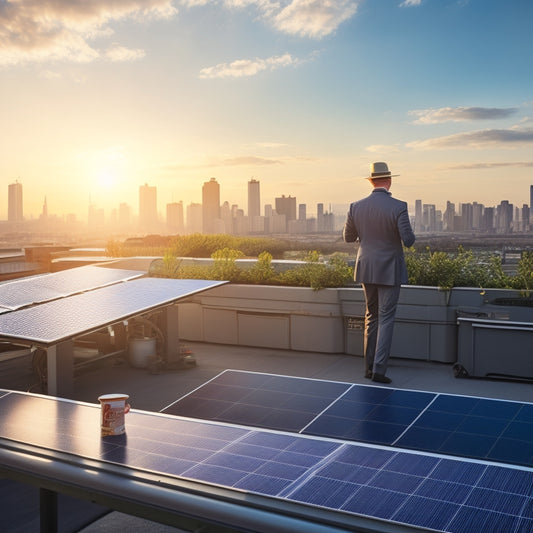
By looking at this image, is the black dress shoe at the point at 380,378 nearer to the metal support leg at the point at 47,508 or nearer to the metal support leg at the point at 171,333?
the metal support leg at the point at 171,333

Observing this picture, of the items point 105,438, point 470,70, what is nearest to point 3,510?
point 105,438

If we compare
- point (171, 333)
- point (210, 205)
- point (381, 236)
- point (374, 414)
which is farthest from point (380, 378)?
point (210, 205)

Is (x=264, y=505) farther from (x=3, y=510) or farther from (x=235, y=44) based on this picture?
(x=235, y=44)

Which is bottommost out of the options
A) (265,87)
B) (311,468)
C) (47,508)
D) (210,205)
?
(47,508)

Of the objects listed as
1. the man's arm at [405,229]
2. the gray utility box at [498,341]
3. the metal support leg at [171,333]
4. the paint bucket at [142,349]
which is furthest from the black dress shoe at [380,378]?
the paint bucket at [142,349]

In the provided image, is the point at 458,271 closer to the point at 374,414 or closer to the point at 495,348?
the point at 495,348

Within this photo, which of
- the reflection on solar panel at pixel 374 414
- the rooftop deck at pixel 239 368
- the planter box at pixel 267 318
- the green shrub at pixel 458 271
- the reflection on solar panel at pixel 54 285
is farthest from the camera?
the planter box at pixel 267 318
